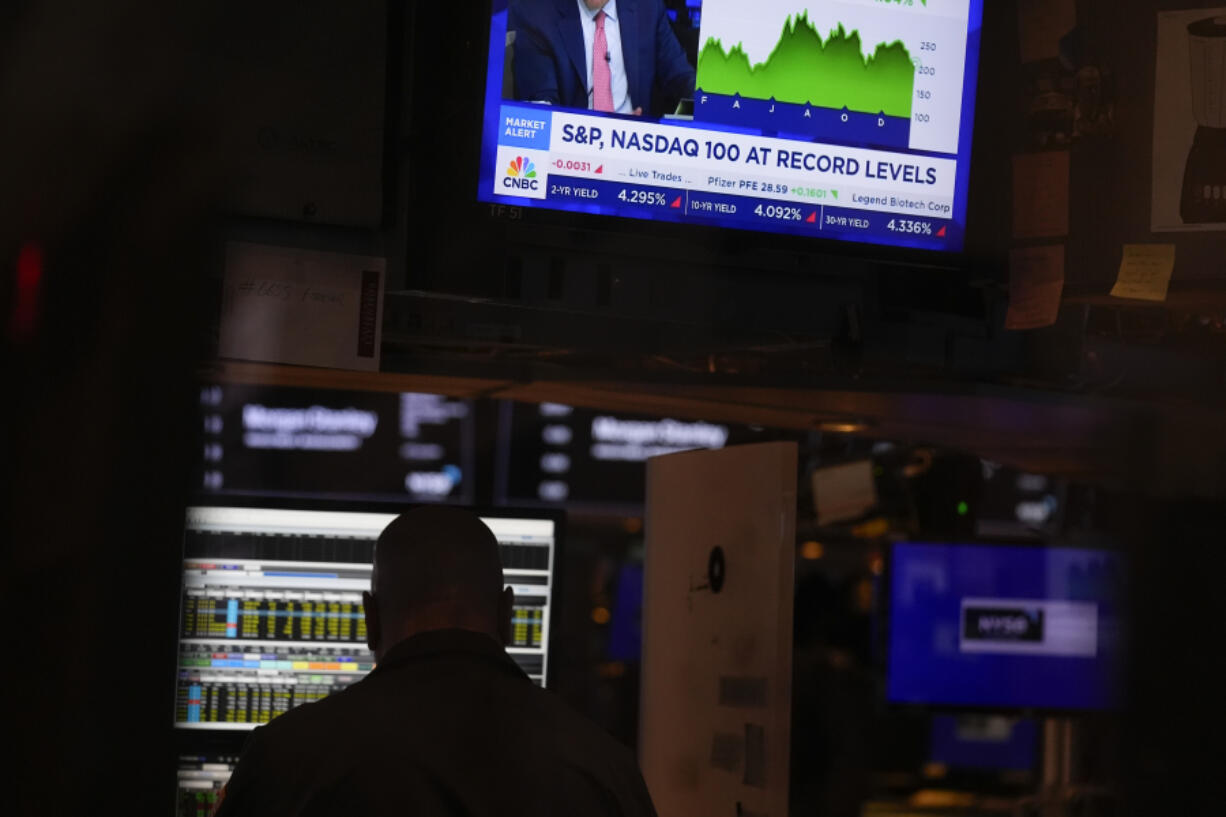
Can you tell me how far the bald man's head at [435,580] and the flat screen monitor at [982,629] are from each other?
121 inches

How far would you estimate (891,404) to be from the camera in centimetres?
274

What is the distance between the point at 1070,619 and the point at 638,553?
245cm

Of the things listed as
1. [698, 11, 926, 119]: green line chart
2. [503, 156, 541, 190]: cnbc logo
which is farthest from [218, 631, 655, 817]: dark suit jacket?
[698, 11, 926, 119]: green line chart

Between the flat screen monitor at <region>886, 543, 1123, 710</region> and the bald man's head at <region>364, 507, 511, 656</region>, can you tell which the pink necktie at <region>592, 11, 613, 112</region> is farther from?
the flat screen monitor at <region>886, 543, 1123, 710</region>

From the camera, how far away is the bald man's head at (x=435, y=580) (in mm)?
1635

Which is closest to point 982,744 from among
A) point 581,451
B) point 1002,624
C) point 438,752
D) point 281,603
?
point 1002,624

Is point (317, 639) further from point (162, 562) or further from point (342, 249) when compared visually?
point (162, 562)

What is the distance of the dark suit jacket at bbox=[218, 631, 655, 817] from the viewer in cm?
140

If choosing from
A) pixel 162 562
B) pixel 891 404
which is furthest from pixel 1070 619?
pixel 162 562

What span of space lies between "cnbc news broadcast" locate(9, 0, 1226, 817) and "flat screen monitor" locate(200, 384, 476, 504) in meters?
2.73

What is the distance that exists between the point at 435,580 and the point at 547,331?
0.54m

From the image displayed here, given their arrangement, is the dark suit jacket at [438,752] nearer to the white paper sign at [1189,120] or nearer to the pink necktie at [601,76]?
the pink necktie at [601,76]

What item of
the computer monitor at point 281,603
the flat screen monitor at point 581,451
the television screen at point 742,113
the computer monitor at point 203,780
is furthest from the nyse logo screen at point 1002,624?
the computer monitor at point 203,780

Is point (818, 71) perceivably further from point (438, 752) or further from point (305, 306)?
point (438, 752)
